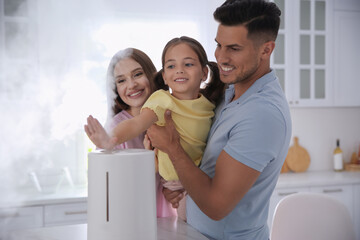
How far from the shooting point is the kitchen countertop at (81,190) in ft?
5.03

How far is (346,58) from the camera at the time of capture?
2.81 m

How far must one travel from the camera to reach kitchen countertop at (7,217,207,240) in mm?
931

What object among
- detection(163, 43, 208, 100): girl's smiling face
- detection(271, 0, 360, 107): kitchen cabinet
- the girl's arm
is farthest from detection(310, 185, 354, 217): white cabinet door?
the girl's arm

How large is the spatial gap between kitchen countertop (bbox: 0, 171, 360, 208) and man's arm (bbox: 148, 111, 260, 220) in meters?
0.72

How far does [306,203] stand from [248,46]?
74cm

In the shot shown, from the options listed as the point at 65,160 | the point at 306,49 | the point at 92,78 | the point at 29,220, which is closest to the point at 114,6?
the point at 92,78

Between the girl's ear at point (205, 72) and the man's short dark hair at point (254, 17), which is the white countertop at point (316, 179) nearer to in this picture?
the girl's ear at point (205, 72)

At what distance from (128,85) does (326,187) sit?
1.87 m

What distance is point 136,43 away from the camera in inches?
46.4

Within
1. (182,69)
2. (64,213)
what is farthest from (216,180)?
(64,213)

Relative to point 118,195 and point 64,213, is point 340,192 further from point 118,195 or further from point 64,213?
point 118,195

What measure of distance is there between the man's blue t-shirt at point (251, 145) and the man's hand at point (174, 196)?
1.6 inches

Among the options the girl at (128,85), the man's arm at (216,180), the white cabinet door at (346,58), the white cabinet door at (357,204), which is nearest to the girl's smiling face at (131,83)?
the girl at (128,85)

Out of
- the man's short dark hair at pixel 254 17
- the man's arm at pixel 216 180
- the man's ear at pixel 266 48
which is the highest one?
the man's short dark hair at pixel 254 17
